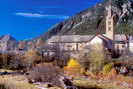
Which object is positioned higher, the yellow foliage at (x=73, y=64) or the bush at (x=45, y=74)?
the yellow foliage at (x=73, y=64)

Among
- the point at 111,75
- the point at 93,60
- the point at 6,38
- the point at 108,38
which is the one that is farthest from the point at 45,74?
the point at 6,38

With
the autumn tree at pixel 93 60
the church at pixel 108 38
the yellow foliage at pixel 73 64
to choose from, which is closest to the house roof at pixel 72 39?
the church at pixel 108 38

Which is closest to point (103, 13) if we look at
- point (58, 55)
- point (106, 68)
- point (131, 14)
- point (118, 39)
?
point (131, 14)

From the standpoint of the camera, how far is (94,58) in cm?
5025

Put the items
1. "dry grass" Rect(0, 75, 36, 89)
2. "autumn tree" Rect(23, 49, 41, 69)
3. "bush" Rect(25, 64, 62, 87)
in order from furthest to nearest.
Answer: "autumn tree" Rect(23, 49, 41, 69) < "bush" Rect(25, 64, 62, 87) < "dry grass" Rect(0, 75, 36, 89)

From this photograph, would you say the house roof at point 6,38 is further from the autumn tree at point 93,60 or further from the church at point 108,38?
the autumn tree at point 93,60

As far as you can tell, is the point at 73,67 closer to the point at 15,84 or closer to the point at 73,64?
the point at 73,64

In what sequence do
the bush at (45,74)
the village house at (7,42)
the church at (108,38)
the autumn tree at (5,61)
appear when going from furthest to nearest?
the village house at (7,42), the church at (108,38), the autumn tree at (5,61), the bush at (45,74)

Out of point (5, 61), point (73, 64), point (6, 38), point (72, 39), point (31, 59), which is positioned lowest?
point (73, 64)

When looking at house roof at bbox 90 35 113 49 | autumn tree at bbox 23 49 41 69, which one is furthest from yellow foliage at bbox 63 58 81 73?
house roof at bbox 90 35 113 49

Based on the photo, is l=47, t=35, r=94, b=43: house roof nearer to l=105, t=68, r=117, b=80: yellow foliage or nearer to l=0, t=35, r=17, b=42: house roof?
l=105, t=68, r=117, b=80: yellow foliage

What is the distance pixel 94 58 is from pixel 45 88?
2954cm

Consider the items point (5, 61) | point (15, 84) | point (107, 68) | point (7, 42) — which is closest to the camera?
point (15, 84)

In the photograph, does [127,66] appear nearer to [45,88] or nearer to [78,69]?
[78,69]
